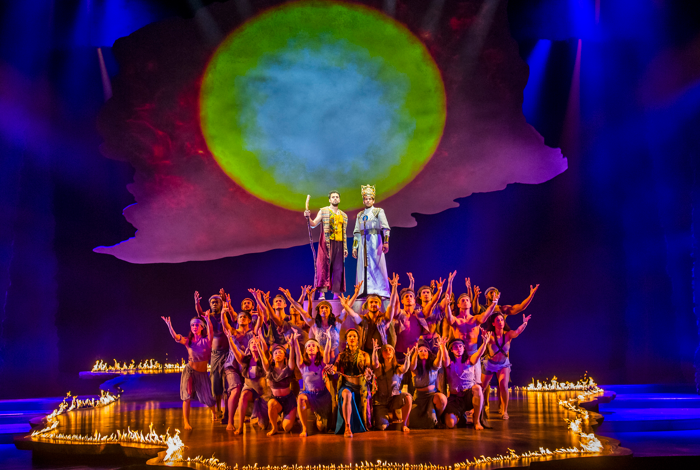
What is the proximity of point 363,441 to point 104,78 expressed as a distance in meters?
7.76

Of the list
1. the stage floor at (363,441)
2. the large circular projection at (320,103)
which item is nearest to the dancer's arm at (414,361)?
the stage floor at (363,441)

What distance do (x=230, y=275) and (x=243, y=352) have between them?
4.35 meters

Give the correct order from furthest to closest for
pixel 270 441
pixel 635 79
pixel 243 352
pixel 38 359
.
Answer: pixel 635 79 → pixel 38 359 → pixel 243 352 → pixel 270 441

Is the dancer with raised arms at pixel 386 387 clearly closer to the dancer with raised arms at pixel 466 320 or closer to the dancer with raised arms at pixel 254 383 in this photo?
the dancer with raised arms at pixel 466 320

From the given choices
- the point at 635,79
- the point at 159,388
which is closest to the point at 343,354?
the point at 159,388

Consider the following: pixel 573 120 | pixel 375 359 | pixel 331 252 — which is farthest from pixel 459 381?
pixel 573 120

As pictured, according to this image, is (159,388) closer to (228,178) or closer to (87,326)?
(87,326)

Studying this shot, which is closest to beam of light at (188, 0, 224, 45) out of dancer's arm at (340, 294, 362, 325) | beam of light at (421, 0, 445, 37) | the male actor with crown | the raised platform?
beam of light at (421, 0, 445, 37)

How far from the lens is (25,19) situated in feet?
32.7

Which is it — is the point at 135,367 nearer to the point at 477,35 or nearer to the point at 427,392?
the point at 427,392

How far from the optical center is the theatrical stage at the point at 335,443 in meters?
4.39

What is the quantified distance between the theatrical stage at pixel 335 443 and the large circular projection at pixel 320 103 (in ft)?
14.9

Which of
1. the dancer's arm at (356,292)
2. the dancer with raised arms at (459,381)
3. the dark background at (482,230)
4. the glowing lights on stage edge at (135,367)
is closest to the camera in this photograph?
the dancer with raised arms at (459,381)

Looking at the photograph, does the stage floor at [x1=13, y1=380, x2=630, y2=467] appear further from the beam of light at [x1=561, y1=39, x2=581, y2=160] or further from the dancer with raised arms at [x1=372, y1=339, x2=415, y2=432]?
the beam of light at [x1=561, y1=39, x2=581, y2=160]
